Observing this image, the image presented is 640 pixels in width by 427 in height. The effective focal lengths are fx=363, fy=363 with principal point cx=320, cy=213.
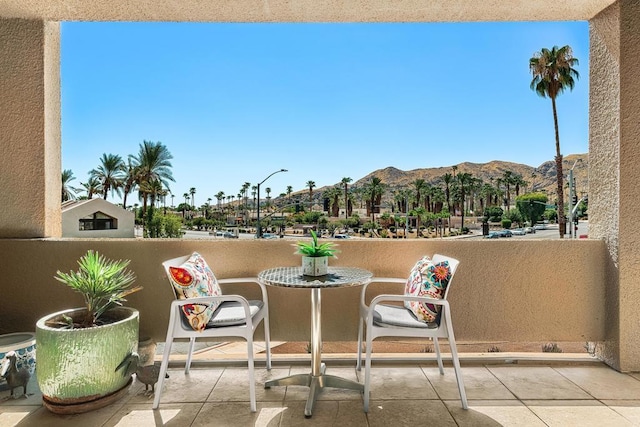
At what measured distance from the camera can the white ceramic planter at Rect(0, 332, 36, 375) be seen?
226 cm

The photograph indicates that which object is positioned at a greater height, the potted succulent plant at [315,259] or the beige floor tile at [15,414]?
the potted succulent plant at [315,259]

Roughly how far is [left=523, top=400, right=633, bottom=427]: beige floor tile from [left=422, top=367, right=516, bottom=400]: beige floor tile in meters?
0.18

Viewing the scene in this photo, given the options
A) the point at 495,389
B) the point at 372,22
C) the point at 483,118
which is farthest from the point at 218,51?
the point at 483,118

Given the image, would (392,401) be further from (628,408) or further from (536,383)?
(628,408)

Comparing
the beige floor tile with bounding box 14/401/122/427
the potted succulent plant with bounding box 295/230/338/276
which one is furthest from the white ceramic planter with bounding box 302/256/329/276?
the beige floor tile with bounding box 14/401/122/427

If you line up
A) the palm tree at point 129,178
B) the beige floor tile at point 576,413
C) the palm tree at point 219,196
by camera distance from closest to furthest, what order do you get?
the beige floor tile at point 576,413 < the palm tree at point 129,178 < the palm tree at point 219,196

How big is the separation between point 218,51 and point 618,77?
34.0 ft

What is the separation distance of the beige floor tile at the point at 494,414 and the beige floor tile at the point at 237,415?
100 cm

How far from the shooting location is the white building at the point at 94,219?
331 centimetres

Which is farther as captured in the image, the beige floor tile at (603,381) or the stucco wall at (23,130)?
the stucco wall at (23,130)

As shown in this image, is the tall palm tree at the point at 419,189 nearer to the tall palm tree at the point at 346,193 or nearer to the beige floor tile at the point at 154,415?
the tall palm tree at the point at 346,193

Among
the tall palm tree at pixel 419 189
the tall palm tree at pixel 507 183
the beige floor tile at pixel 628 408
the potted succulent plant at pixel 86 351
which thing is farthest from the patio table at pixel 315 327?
the tall palm tree at pixel 419 189

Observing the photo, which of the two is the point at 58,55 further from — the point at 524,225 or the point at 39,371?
the point at 524,225

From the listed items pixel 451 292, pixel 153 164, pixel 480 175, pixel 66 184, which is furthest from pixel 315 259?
pixel 480 175
